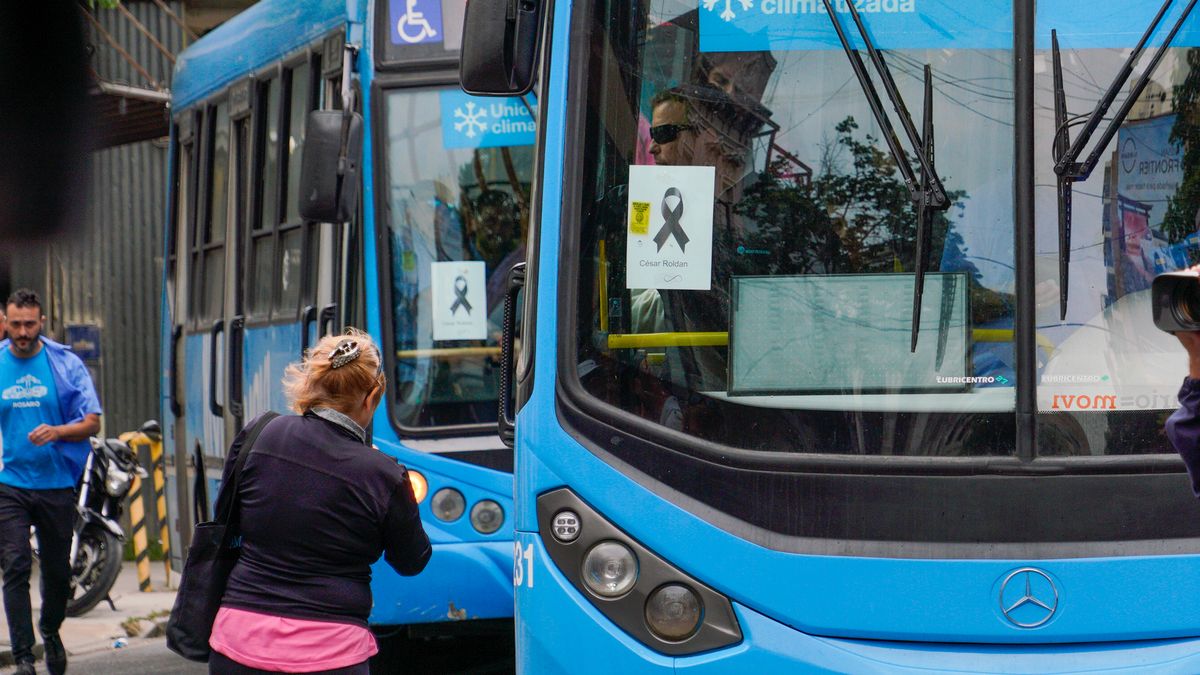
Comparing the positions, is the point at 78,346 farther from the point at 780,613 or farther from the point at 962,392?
the point at 962,392

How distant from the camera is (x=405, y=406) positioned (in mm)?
6609

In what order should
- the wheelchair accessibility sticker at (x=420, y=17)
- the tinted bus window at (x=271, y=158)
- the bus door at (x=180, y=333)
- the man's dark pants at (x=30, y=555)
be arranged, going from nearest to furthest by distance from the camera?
the wheelchair accessibility sticker at (x=420, y=17) → the man's dark pants at (x=30, y=555) → the tinted bus window at (x=271, y=158) → the bus door at (x=180, y=333)

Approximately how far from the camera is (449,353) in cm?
664

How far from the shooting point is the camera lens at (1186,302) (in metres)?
2.38

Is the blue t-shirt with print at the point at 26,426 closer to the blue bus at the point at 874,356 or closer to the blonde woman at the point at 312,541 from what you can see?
the blonde woman at the point at 312,541

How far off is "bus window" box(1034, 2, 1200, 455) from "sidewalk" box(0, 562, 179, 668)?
A: 6465 mm

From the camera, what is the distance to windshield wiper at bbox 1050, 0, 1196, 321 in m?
3.64

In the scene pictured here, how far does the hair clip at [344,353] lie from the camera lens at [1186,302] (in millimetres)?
2239

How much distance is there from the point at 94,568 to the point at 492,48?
7064 millimetres

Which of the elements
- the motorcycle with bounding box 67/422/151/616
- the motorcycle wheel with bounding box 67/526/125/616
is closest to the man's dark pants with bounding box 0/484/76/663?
the motorcycle with bounding box 67/422/151/616

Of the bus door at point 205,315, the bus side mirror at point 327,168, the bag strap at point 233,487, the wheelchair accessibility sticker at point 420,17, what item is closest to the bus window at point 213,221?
the bus door at point 205,315

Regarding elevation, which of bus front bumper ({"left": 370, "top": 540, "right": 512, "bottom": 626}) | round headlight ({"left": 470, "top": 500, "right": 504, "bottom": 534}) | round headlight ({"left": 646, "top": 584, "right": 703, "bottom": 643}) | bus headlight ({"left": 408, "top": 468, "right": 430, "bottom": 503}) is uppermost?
round headlight ({"left": 646, "top": 584, "right": 703, "bottom": 643})

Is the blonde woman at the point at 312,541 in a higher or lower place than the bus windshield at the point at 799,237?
lower

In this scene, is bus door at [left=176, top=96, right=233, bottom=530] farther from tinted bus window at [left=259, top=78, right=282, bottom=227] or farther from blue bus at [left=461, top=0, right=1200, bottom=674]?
blue bus at [left=461, top=0, right=1200, bottom=674]
